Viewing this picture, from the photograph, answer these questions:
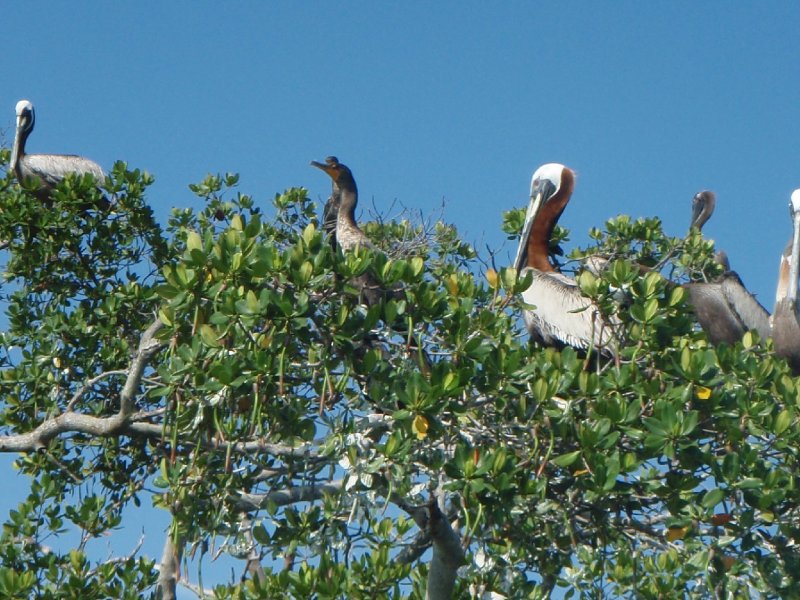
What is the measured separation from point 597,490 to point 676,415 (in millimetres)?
415

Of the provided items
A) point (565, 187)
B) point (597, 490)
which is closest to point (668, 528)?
point (597, 490)

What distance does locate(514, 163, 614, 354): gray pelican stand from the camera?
7652mm

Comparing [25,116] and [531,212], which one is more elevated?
[25,116]

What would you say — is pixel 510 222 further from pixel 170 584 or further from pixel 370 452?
pixel 370 452

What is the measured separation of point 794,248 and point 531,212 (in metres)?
2.22

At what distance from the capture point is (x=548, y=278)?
7984 mm

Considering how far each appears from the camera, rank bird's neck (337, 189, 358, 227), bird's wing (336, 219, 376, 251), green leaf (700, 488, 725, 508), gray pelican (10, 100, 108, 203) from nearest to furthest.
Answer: green leaf (700, 488, 725, 508)
bird's wing (336, 219, 376, 251)
bird's neck (337, 189, 358, 227)
gray pelican (10, 100, 108, 203)

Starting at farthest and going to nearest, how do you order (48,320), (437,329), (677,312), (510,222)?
(510,222) < (48,320) < (677,312) < (437,329)

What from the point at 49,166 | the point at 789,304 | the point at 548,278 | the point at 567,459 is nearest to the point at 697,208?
the point at 789,304

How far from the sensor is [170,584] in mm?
5859

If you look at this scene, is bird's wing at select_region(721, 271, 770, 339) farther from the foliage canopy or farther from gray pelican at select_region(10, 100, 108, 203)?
gray pelican at select_region(10, 100, 108, 203)

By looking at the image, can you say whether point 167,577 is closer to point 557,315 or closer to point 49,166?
point 557,315

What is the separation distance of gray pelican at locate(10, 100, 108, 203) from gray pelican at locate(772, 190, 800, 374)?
608 centimetres

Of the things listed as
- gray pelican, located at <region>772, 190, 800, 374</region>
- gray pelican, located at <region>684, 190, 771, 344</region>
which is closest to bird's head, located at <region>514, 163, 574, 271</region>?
gray pelican, located at <region>684, 190, 771, 344</region>
